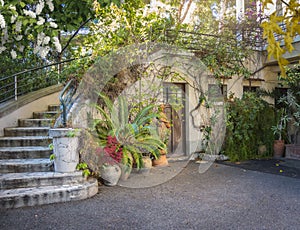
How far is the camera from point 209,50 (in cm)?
681

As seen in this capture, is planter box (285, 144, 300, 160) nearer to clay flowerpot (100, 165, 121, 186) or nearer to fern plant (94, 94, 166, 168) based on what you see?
fern plant (94, 94, 166, 168)

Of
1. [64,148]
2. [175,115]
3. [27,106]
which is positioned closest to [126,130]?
[64,148]

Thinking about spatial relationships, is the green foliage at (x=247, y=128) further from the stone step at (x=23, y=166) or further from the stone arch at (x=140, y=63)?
the stone step at (x=23, y=166)

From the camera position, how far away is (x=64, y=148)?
12.4ft

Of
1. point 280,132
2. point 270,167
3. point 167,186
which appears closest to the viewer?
point 167,186

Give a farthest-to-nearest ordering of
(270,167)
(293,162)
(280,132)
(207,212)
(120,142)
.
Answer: (280,132)
(293,162)
(270,167)
(120,142)
(207,212)

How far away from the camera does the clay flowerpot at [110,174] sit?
4.24 metres

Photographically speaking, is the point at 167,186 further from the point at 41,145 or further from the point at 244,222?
the point at 41,145

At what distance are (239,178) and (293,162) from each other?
245 centimetres

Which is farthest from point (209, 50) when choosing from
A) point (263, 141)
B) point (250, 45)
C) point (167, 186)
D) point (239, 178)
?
point (167, 186)

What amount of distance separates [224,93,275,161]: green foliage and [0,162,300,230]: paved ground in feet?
7.39

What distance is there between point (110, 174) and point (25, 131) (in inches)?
75.9

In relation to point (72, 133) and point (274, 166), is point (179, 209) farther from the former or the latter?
point (274, 166)

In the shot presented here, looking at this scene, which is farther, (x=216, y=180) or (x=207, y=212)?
(x=216, y=180)
